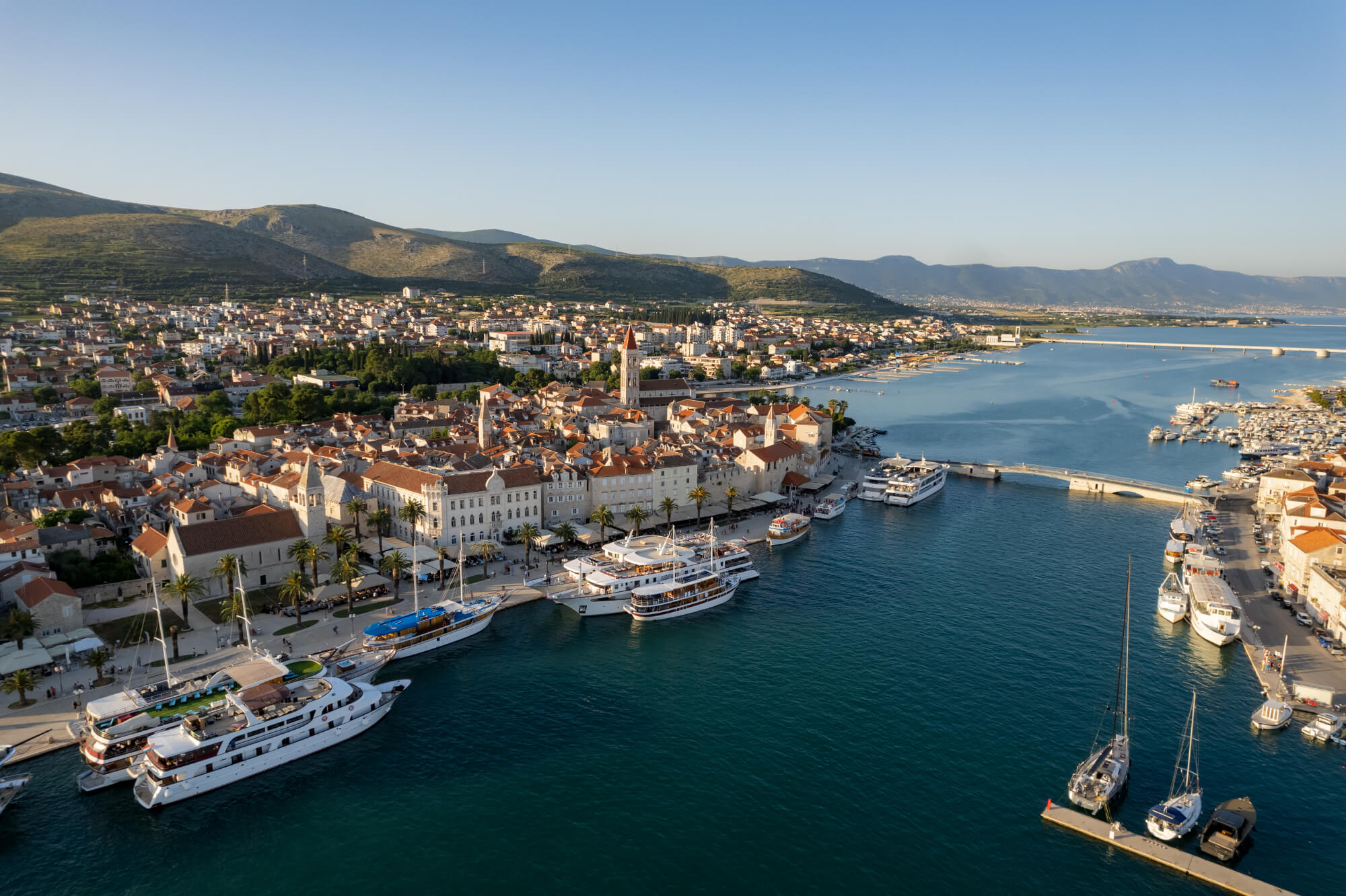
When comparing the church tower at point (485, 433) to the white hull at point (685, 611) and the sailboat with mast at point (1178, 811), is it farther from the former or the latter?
the sailboat with mast at point (1178, 811)

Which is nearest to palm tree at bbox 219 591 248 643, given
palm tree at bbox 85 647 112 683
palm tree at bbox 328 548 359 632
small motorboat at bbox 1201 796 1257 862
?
palm tree at bbox 328 548 359 632

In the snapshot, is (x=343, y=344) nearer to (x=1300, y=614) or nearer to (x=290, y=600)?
(x=290, y=600)

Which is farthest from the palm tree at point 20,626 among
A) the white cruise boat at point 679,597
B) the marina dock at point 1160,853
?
the marina dock at point 1160,853

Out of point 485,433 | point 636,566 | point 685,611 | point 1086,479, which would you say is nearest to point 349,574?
point 636,566

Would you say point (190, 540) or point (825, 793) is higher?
point (190, 540)

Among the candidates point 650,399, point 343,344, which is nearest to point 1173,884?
point 650,399

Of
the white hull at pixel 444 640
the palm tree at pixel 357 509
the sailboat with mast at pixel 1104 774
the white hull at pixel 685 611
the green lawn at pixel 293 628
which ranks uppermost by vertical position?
the palm tree at pixel 357 509

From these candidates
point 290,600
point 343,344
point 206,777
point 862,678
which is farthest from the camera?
point 343,344
